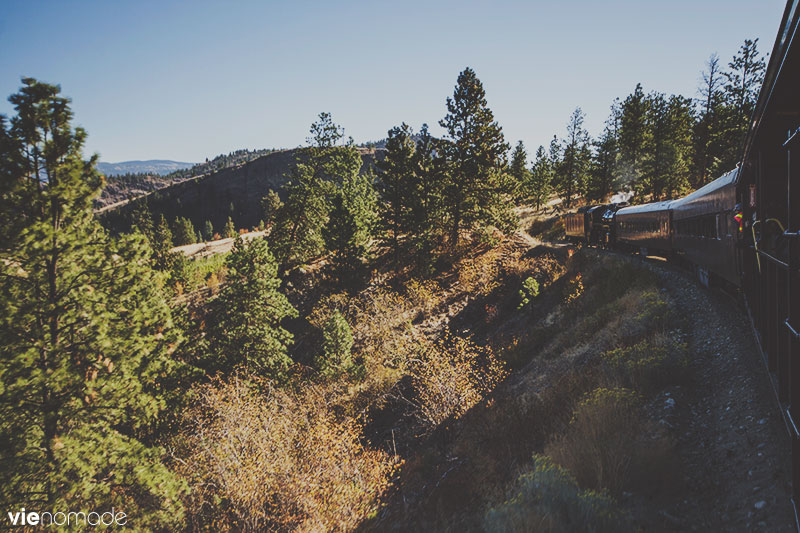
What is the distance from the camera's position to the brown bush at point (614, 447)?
574 cm

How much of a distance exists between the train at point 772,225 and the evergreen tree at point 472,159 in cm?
1738

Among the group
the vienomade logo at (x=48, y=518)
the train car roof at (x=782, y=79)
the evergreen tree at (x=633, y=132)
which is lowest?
the vienomade logo at (x=48, y=518)

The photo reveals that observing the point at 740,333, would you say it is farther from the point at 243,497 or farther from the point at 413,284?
the point at 413,284

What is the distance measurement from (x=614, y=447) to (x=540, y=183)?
60961mm

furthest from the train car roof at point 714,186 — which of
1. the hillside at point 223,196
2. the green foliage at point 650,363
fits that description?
the hillside at point 223,196

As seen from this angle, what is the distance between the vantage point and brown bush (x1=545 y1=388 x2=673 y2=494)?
574 centimetres

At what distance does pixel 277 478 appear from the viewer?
10.1m

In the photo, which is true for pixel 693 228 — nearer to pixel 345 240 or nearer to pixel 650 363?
pixel 650 363

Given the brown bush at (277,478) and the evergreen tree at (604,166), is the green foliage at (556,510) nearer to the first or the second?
the brown bush at (277,478)

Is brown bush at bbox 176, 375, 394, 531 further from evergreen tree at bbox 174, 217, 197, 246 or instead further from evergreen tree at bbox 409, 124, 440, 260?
evergreen tree at bbox 174, 217, 197, 246

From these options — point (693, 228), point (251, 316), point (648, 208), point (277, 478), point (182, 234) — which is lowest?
point (277, 478)

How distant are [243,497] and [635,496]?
8.92 metres

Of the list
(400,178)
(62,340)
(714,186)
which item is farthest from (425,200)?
(62,340)

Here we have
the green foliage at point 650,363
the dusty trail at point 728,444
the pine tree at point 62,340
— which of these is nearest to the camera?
the dusty trail at point 728,444
